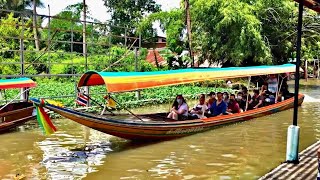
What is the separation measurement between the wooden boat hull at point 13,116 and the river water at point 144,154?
31 cm

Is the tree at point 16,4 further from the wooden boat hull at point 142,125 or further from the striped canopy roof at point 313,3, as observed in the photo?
the striped canopy roof at point 313,3

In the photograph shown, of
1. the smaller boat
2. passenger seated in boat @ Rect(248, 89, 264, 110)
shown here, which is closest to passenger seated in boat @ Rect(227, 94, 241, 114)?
passenger seated in boat @ Rect(248, 89, 264, 110)

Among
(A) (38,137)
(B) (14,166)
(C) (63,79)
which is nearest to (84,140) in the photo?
(A) (38,137)

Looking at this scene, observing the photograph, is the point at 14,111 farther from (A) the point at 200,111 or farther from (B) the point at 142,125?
(A) the point at 200,111

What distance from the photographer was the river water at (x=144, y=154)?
890cm

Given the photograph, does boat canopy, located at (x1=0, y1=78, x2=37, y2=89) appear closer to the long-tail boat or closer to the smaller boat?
the smaller boat

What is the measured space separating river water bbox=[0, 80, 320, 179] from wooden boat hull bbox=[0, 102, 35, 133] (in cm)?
31

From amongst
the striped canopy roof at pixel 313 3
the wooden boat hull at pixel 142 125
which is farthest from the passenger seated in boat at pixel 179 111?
the striped canopy roof at pixel 313 3

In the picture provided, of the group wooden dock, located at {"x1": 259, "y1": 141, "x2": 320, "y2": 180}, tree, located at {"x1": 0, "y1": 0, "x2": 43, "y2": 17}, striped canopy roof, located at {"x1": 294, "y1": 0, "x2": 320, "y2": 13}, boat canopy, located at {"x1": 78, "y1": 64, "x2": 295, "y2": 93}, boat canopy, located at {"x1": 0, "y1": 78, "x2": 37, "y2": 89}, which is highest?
tree, located at {"x1": 0, "y1": 0, "x2": 43, "y2": 17}

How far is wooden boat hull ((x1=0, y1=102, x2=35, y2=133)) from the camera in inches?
508

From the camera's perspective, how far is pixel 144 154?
34.6 feet

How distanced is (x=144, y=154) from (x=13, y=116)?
4.83 m

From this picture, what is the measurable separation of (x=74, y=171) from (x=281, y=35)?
24.3 metres

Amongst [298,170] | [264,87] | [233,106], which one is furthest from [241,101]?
[298,170]
